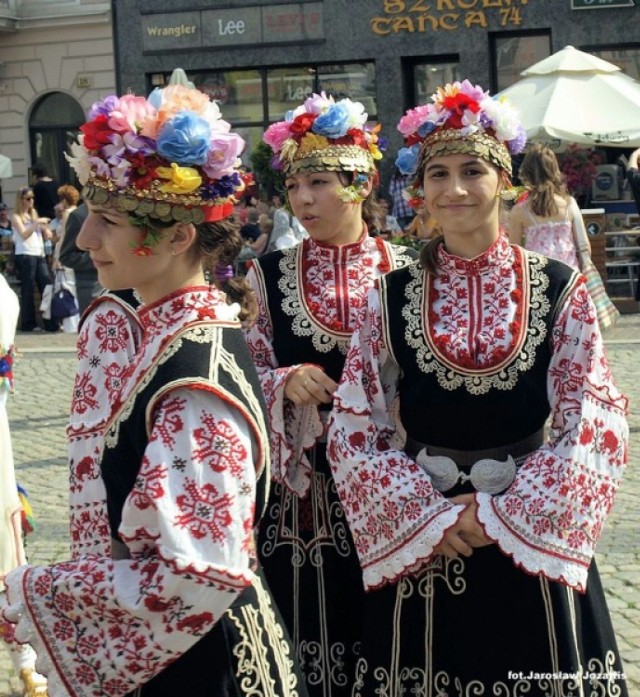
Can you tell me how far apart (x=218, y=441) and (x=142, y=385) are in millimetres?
213

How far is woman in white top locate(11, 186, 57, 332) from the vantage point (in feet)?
54.0

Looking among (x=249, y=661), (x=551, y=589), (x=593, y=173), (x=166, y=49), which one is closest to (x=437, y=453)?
(x=551, y=589)

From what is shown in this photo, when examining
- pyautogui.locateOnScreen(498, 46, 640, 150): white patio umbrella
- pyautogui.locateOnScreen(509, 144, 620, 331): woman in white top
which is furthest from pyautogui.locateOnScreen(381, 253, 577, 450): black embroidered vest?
pyautogui.locateOnScreen(498, 46, 640, 150): white patio umbrella

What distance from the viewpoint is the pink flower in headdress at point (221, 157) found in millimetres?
2691

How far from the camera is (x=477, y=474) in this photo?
3.47m

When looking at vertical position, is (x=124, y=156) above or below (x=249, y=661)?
above

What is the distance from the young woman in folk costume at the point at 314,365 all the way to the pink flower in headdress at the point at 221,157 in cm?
140

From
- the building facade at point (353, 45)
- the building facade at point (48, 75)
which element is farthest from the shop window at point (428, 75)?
the building facade at point (48, 75)

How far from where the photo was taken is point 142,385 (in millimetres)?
2490

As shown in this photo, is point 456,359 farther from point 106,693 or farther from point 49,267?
point 49,267

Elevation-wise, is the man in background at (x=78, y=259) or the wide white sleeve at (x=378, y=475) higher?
the man in background at (x=78, y=259)

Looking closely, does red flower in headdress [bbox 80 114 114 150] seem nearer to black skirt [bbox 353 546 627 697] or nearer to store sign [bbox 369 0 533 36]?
black skirt [bbox 353 546 627 697]

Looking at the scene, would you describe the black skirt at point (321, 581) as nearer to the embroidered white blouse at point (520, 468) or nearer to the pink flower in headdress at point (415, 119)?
the embroidered white blouse at point (520, 468)

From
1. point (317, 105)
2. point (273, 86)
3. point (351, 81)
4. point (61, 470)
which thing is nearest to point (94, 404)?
point (317, 105)
